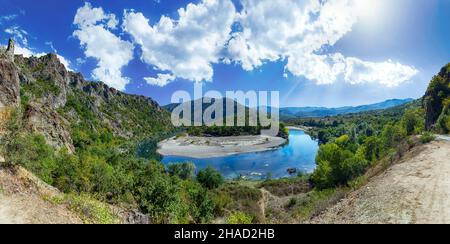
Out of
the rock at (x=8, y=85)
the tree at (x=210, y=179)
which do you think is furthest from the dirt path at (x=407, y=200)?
the rock at (x=8, y=85)

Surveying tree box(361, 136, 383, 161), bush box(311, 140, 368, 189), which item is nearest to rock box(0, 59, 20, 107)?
bush box(311, 140, 368, 189)

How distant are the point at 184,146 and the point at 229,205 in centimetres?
11021

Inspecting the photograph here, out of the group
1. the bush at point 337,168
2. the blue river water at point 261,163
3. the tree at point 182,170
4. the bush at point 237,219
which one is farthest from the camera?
the blue river water at point 261,163

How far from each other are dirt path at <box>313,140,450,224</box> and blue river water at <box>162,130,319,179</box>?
62.0 m

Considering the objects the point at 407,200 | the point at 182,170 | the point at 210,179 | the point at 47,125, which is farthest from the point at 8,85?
the point at 407,200

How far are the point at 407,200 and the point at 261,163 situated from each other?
92.5 meters

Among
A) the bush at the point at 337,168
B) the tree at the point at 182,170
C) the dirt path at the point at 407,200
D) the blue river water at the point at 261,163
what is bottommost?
the blue river water at the point at 261,163

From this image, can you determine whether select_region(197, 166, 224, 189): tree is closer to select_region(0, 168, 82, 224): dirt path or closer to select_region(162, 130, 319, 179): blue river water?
select_region(162, 130, 319, 179): blue river water

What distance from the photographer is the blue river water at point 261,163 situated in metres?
94.2

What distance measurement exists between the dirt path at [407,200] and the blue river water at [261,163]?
2441 inches

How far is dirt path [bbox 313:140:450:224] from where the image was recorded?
48.5 feet

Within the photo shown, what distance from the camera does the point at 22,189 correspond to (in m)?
19.0

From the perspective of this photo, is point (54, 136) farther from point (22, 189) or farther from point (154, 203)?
point (22, 189)

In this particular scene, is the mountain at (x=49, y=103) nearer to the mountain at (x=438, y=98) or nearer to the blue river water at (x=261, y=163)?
the blue river water at (x=261, y=163)
